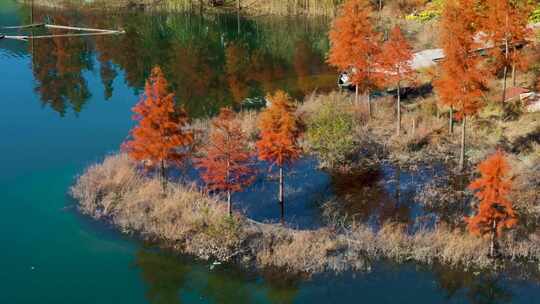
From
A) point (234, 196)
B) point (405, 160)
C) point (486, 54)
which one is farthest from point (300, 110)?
point (486, 54)

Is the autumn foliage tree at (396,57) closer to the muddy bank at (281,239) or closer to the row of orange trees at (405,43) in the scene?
the row of orange trees at (405,43)

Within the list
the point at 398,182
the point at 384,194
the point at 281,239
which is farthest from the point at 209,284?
the point at 398,182

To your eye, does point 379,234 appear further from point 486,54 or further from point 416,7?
point 416,7

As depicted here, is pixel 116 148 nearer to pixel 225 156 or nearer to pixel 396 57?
pixel 225 156

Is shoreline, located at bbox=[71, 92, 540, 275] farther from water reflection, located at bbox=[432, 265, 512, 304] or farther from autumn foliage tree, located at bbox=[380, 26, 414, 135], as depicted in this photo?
autumn foliage tree, located at bbox=[380, 26, 414, 135]

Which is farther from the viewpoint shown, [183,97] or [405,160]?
[183,97]

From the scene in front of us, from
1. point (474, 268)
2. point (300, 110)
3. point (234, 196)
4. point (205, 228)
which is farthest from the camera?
point (300, 110)
